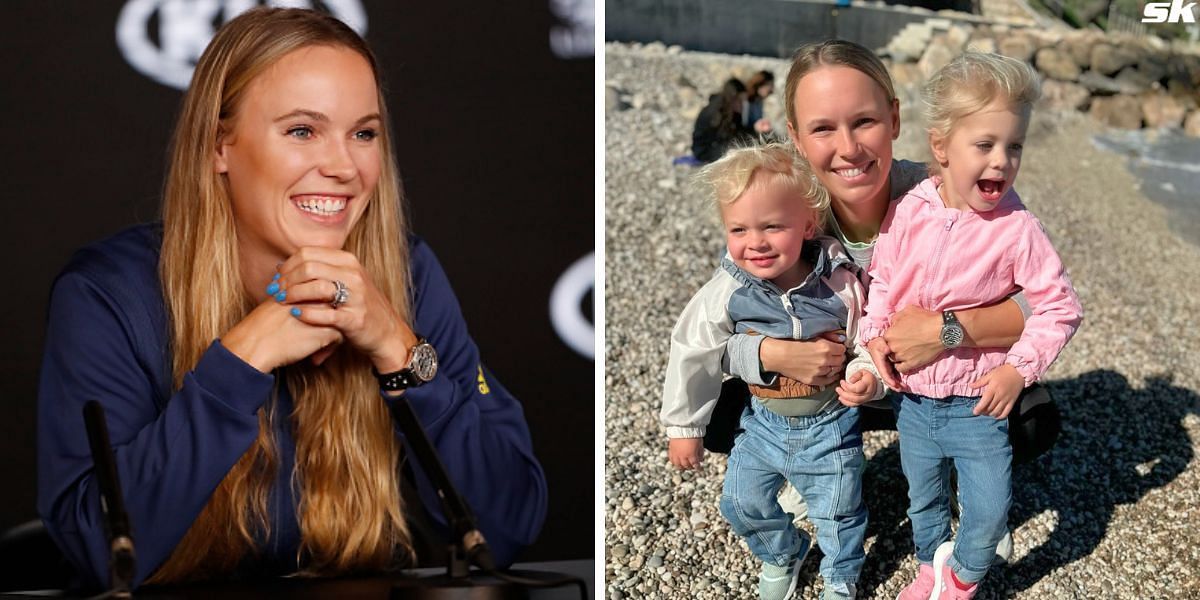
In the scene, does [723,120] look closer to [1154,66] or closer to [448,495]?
[1154,66]

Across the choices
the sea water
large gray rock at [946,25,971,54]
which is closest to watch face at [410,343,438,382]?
large gray rock at [946,25,971,54]

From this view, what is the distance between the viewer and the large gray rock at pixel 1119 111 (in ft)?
15.8

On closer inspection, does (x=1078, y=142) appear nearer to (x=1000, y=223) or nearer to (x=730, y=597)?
(x=1000, y=223)

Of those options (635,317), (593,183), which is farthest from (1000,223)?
(635,317)

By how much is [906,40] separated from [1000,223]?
6.42 feet

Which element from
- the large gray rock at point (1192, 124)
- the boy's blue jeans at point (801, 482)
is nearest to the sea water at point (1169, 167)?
the large gray rock at point (1192, 124)

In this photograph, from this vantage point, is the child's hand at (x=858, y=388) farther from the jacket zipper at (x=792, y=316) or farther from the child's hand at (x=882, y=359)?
the jacket zipper at (x=792, y=316)

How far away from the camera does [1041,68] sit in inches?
186

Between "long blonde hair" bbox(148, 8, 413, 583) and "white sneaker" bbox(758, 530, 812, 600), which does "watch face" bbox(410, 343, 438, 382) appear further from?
"white sneaker" bbox(758, 530, 812, 600)

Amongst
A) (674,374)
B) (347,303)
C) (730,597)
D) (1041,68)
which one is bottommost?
(730,597)

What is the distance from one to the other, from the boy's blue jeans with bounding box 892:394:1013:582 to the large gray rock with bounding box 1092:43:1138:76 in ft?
7.49

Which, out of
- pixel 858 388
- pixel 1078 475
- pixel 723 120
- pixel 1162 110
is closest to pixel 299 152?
pixel 858 388

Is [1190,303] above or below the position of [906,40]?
below

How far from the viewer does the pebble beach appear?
11.1ft
